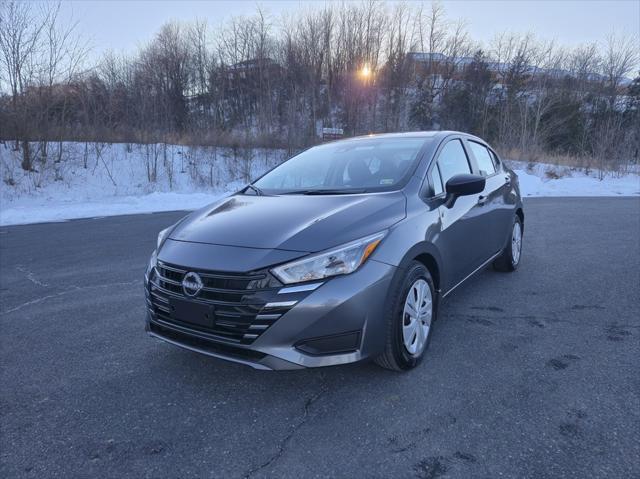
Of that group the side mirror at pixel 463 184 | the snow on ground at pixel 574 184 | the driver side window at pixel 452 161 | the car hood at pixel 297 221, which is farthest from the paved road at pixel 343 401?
the snow on ground at pixel 574 184

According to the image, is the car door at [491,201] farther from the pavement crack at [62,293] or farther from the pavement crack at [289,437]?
the pavement crack at [62,293]

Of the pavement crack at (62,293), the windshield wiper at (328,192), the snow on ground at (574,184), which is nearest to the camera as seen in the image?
the windshield wiper at (328,192)

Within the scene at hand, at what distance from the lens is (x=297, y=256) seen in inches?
92.1

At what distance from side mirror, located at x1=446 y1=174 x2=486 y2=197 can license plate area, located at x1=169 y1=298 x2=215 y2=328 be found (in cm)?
199

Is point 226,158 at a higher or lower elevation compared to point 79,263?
higher

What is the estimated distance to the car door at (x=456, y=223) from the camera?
3241 mm

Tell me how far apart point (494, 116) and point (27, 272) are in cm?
3522

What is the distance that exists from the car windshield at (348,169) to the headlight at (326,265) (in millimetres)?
832

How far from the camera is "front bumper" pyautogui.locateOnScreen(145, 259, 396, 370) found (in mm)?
2283

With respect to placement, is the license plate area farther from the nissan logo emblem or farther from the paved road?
the paved road

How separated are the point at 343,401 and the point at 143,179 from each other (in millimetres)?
18464

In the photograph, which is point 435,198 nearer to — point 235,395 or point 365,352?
point 365,352

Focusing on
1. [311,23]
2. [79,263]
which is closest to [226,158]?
[79,263]

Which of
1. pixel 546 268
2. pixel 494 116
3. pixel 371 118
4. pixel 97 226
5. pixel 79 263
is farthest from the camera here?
pixel 494 116
